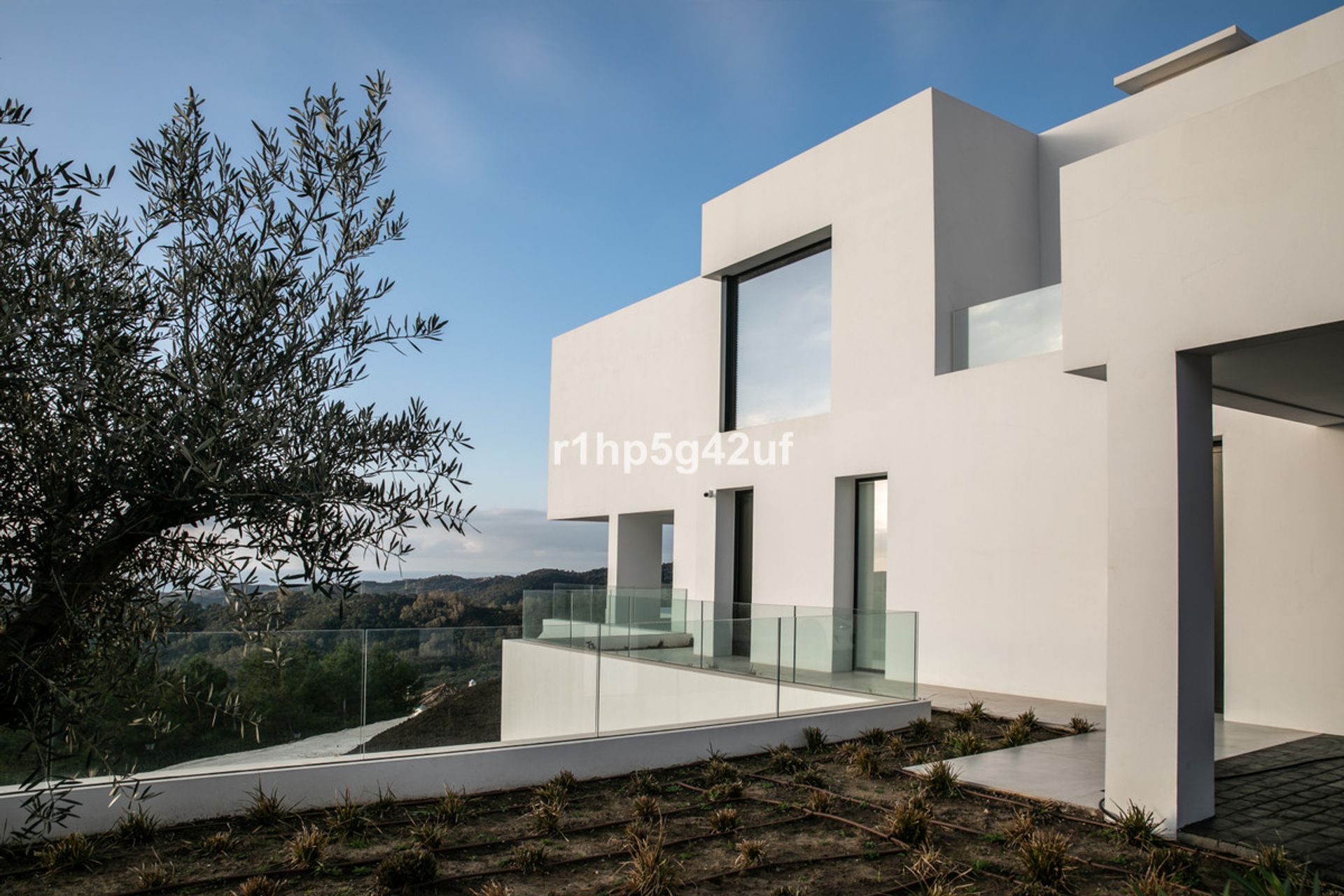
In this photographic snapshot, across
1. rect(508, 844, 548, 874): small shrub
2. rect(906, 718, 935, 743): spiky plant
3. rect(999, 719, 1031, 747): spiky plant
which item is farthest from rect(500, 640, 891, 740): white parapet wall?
rect(508, 844, 548, 874): small shrub

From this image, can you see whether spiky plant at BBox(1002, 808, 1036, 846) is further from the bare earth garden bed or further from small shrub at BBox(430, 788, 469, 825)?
small shrub at BBox(430, 788, 469, 825)

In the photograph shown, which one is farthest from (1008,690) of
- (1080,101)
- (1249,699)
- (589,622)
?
(1080,101)

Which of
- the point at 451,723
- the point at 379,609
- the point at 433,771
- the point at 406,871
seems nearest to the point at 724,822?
the point at 406,871

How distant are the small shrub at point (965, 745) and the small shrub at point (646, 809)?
314cm

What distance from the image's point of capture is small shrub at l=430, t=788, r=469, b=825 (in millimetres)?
6234

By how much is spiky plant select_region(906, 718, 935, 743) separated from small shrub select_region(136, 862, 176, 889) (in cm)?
657

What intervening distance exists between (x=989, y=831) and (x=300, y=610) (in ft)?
15.0

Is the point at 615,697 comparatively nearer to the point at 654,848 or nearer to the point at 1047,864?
the point at 654,848

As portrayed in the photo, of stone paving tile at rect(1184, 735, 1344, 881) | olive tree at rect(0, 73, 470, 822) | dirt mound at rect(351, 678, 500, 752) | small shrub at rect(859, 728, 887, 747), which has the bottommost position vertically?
small shrub at rect(859, 728, 887, 747)

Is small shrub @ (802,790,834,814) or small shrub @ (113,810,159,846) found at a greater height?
small shrub @ (113,810,159,846)

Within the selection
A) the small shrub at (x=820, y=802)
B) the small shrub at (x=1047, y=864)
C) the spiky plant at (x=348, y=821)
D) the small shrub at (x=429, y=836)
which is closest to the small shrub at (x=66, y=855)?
the spiky plant at (x=348, y=821)

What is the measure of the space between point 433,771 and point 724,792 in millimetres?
2174

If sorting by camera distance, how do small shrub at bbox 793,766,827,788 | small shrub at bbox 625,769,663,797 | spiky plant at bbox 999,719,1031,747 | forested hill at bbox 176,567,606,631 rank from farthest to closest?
spiky plant at bbox 999,719,1031,747, small shrub at bbox 793,766,827,788, small shrub at bbox 625,769,663,797, forested hill at bbox 176,567,606,631

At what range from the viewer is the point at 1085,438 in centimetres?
1107
